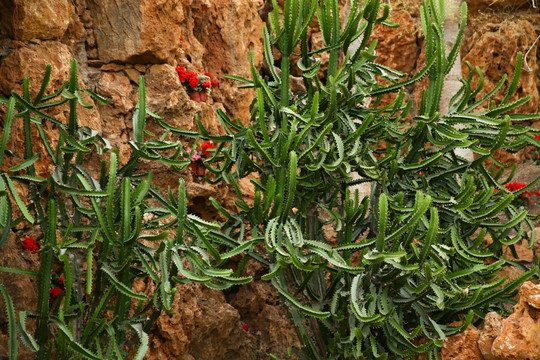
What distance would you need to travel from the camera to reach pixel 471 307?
13.8 feet

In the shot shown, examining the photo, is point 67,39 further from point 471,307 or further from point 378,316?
point 471,307

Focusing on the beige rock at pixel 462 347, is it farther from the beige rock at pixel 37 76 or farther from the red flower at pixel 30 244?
the beige rock at pixel 37 76

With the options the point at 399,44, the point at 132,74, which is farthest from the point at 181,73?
the point at 399,44

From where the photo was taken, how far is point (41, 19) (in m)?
4.81

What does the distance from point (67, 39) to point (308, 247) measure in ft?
10.7

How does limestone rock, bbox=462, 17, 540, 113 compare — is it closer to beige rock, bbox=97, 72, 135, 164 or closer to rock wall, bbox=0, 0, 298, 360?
rock wall, bbox=0, 0, 298, 360

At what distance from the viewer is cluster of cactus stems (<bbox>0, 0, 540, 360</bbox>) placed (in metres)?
3.55

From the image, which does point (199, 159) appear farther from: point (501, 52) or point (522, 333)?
point (501, 52)

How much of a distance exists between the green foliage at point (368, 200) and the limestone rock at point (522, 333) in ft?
1.07

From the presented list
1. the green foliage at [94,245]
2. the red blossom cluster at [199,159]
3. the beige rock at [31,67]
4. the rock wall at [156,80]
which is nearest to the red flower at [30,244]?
the rock wall at [156,80]

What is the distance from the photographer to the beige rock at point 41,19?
15.5 feet

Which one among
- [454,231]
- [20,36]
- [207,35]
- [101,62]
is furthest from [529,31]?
[20,36]

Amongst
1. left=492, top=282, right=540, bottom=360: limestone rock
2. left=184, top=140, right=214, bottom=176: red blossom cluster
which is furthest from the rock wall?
left=492, top=282, right=540, bottom=360: limestone rock

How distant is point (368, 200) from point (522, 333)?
1.35 metres
